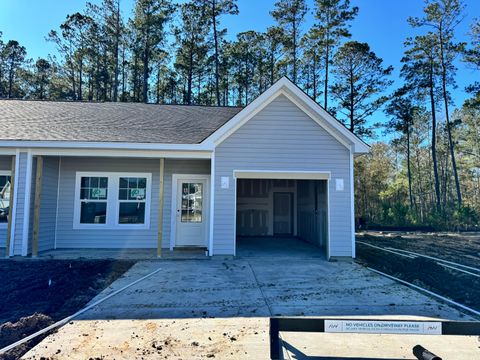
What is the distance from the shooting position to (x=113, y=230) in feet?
29.8

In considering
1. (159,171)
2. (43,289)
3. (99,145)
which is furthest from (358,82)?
(43,289)

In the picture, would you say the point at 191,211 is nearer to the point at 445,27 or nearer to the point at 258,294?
the point at 258,294

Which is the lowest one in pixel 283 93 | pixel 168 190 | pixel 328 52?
pixel 168 190

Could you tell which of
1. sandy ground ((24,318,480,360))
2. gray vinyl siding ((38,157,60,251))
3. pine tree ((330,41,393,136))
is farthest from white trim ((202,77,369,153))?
pine tree ((330,41,393,136))

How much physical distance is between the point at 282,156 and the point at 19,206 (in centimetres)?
665

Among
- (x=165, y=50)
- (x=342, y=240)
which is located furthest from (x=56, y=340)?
(x=165, y=50)

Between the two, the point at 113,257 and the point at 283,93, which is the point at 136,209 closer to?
the point at 113,257

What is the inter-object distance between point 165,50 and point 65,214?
19.5m

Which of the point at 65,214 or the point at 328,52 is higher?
the point at 328,52

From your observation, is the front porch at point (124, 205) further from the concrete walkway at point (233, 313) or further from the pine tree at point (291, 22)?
the pine tree at point (291, 22)

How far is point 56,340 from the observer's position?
135 inches

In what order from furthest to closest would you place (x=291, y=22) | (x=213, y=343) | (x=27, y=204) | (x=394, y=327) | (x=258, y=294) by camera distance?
1. (x=291, y=22)
2. (x=27, y=204)
3. (x=258, y=294)
4. (x=213, y=343)
5. (x=394, y=327)

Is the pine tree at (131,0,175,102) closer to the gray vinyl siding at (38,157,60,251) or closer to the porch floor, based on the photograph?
the gray vinyl siding at (38,157,60,251)

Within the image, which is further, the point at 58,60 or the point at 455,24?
the point at 58,60
